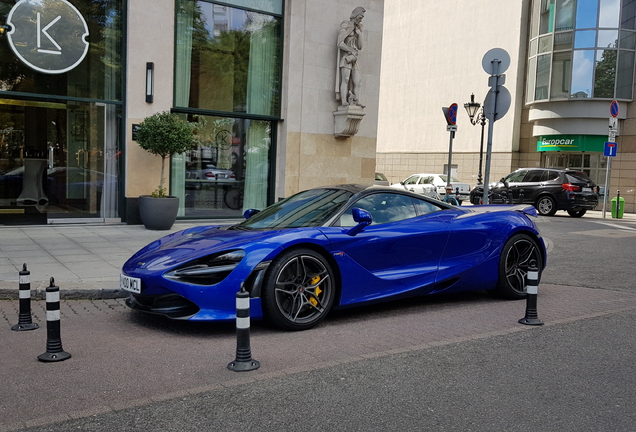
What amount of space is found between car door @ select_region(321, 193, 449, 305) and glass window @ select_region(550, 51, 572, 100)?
87.9 ft

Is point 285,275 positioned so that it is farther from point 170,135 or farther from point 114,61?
point 114,61

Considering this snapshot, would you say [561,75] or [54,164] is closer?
[54,164]

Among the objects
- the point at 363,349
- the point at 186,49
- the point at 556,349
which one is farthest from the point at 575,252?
the point at 186,49

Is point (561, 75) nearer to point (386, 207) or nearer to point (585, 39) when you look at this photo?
point (585, 39)

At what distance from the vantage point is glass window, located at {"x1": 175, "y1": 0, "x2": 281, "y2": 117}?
1393 cm

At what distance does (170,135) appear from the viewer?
1198 cm

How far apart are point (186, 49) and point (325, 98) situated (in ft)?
12.9

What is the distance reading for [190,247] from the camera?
555 cm

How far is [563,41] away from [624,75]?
3.36m

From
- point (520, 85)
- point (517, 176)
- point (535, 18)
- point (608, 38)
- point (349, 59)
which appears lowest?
point (517, 176)

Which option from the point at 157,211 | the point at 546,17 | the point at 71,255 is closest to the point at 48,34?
→ the point at 157,211

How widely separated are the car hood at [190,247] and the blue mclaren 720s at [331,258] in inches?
0.5

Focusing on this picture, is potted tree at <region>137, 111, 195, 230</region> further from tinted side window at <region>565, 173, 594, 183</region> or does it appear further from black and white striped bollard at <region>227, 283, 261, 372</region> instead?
tinted side window at <region>565, 173, 594, 183</region>

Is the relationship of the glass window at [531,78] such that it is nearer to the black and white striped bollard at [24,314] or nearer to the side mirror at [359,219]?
the side mirror at [359,219]
